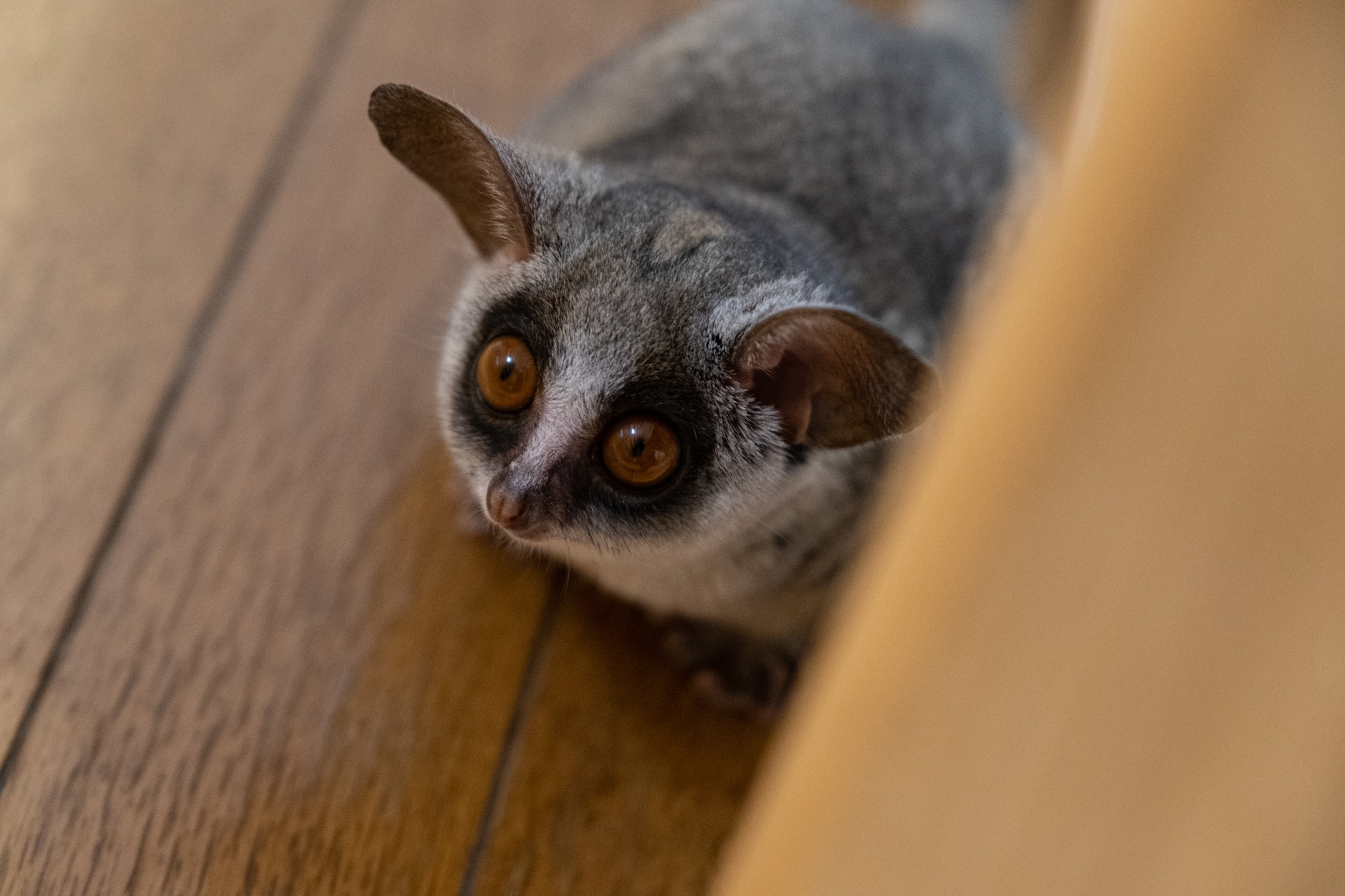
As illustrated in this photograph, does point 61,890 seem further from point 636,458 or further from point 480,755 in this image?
point 636,458

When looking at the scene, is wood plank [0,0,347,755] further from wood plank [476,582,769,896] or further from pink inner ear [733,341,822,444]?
pink inner ear [733,341,822,444]

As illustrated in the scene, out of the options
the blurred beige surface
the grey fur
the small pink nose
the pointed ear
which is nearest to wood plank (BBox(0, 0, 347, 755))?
the grey fur

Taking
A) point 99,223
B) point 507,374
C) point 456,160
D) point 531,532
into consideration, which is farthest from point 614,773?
point 99,223

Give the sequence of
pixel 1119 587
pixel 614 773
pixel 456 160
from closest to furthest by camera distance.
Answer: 1. pixel 1119 587
2. pixel 456 160
3. pixel 614 773

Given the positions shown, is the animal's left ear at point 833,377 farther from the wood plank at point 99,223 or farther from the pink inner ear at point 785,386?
the wood plank at point 99,223

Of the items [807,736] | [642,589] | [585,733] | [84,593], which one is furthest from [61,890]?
[807,736]

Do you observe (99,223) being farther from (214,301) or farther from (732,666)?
(732,666)

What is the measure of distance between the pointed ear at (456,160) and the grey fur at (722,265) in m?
0.03

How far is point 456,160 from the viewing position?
4.44ft

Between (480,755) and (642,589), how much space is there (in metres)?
0.39

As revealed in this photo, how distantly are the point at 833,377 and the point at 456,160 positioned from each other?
568mm

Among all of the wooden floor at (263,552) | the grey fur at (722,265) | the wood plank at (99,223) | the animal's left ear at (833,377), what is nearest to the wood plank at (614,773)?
the wooden floor at (263,552)

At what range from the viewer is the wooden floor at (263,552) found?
1.56 meters

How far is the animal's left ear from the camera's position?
1155mm
